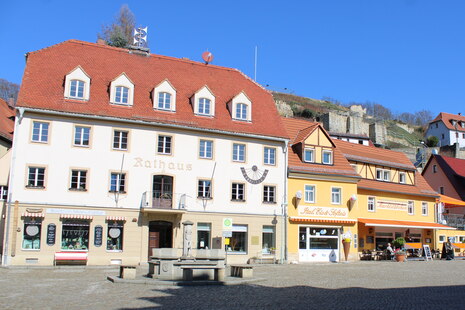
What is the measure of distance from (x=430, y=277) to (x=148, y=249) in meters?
15.4

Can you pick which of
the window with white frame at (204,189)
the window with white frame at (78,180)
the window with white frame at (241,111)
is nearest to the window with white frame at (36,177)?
the window with white frame at (78,180)

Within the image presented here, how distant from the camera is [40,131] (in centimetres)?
2953

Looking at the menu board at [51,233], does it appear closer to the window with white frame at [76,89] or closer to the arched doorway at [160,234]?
the arched doorway at [160,234]

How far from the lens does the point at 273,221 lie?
34.4 m

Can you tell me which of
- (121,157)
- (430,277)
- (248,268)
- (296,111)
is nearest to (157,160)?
(121,157)

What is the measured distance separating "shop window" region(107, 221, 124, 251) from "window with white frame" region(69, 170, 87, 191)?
8.51 ft

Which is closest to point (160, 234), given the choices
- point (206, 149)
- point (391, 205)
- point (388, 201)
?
point (206, 149)

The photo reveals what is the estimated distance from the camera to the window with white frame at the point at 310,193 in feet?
118

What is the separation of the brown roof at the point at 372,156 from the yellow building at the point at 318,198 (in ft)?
9.21

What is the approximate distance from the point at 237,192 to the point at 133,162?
6.87 m

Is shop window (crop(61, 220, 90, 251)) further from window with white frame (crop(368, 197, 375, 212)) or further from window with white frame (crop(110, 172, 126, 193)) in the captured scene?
window with white frame (crop(368, 197, 375, 212))

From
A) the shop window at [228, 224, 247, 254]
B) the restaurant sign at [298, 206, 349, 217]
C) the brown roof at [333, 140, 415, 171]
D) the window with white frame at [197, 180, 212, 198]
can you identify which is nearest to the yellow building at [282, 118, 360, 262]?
the restaurant sign at [298, 206, 349, 217]

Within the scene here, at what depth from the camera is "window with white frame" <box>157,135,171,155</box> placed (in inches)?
1265

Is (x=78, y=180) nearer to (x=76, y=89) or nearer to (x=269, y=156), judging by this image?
(x=76, y=89)
